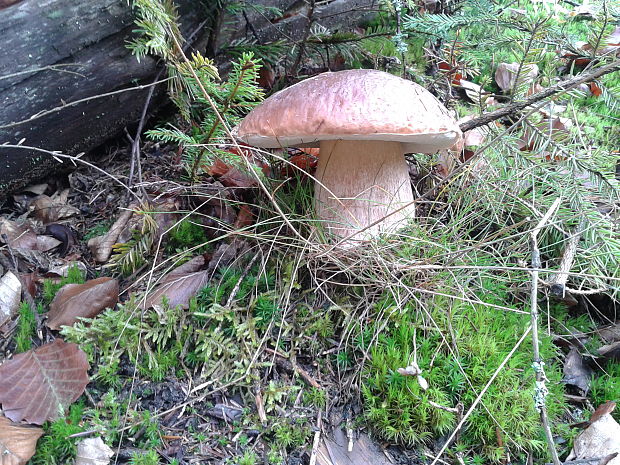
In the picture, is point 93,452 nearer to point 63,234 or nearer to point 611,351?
point 63,234

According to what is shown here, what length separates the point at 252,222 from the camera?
6.14 feet

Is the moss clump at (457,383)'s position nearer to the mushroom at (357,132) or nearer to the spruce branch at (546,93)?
the mushroom at (357,132)

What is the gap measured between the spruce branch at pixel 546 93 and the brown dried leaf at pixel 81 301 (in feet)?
5.15

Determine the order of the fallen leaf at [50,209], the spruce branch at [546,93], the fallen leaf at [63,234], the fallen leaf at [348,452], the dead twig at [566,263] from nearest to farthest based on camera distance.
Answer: the fallen leaf at [348,452]
the spruce branch at [546,93]
the dead twig at [566,263]
the fallen leaf at [63,234]
the fallen leaf at [50,209]

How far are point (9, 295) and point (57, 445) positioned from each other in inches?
27.5

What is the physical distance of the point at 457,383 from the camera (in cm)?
139

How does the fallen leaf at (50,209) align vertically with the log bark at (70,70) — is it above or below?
below

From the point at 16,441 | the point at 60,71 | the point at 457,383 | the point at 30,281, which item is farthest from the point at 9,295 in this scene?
the point at 457,383

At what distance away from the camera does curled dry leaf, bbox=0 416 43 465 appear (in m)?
1.16

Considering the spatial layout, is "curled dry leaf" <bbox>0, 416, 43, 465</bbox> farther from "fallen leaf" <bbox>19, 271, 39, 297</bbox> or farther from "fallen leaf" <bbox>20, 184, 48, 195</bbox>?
"fallen leaf" <bbox>20, 184, 48, 195</bbox>

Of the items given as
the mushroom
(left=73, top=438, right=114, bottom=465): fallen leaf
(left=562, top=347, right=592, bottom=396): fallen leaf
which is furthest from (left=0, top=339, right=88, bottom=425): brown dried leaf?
(left=562, top=347, right=592, bottom=396): fallen leaf

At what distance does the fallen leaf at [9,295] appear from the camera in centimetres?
161

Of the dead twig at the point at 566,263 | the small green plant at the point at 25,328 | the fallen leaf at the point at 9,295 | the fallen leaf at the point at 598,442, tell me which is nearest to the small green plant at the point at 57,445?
the small green plant at the point at 25,328

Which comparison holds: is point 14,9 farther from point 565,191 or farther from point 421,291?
point 565,191
